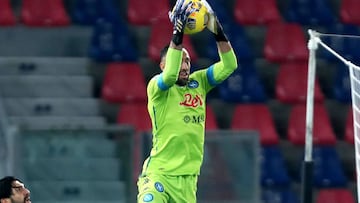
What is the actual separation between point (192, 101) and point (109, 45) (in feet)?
14.6

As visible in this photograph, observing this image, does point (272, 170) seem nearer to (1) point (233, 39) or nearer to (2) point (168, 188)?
(1) point (233, 39)

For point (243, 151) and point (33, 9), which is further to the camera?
point (33, 9)

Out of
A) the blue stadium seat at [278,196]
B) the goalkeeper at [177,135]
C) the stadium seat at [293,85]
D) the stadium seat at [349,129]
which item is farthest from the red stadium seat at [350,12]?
the goalkeeper at [177,135]

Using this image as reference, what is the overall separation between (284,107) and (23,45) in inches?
93.5

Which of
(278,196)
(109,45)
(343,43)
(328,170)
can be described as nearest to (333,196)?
(328,170)

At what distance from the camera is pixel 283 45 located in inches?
517

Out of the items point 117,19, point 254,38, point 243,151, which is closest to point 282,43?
point 254,38

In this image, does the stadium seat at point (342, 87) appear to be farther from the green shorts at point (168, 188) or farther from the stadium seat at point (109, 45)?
the green shorts at point (168, 188)

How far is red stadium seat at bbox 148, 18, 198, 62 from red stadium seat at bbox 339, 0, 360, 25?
1554mm

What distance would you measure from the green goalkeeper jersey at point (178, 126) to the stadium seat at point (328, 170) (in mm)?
4448

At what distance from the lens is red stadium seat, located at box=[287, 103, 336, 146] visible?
12.7 meters

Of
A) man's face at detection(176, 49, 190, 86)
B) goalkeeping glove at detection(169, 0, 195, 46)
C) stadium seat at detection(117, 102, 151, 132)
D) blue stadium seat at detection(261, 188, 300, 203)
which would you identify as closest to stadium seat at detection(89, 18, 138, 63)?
stadium seat at detection(117, 102, 151, 132)

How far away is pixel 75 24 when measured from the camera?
12.9 m

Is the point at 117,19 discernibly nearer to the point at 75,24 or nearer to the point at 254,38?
the point at 75,24
